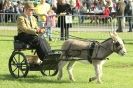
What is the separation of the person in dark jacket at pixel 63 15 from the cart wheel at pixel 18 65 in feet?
33.8

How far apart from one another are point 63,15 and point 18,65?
11.0 m

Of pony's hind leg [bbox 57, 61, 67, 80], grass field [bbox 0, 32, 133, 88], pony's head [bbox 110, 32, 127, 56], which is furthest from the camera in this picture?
pony's hind leg [bbox 57, 61, 67, 80]

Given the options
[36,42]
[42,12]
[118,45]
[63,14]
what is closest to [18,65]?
[36,42]

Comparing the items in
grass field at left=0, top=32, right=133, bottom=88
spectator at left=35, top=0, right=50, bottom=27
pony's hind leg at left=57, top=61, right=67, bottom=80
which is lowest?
grass field at left=0, top=32, right=133, bottom=88

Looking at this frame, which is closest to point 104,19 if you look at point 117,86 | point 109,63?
point 109,63

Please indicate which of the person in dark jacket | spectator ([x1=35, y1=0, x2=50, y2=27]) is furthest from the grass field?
the person in dark jacket

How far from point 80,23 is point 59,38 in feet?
11.3

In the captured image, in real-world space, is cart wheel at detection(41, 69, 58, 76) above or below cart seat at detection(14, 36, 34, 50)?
below

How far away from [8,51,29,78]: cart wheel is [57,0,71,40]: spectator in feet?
34.0

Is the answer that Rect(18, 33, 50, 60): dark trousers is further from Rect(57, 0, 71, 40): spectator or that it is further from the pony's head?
Rect(57, 0, 71, 40): spectator

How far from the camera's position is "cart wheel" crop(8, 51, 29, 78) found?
527 inches

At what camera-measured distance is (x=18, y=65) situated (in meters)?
13.5

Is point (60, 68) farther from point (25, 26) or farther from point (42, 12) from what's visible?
point (42, 12)

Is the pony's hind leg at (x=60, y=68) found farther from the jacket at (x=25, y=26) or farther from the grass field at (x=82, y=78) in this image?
the jacket at (x=25, y=26)
